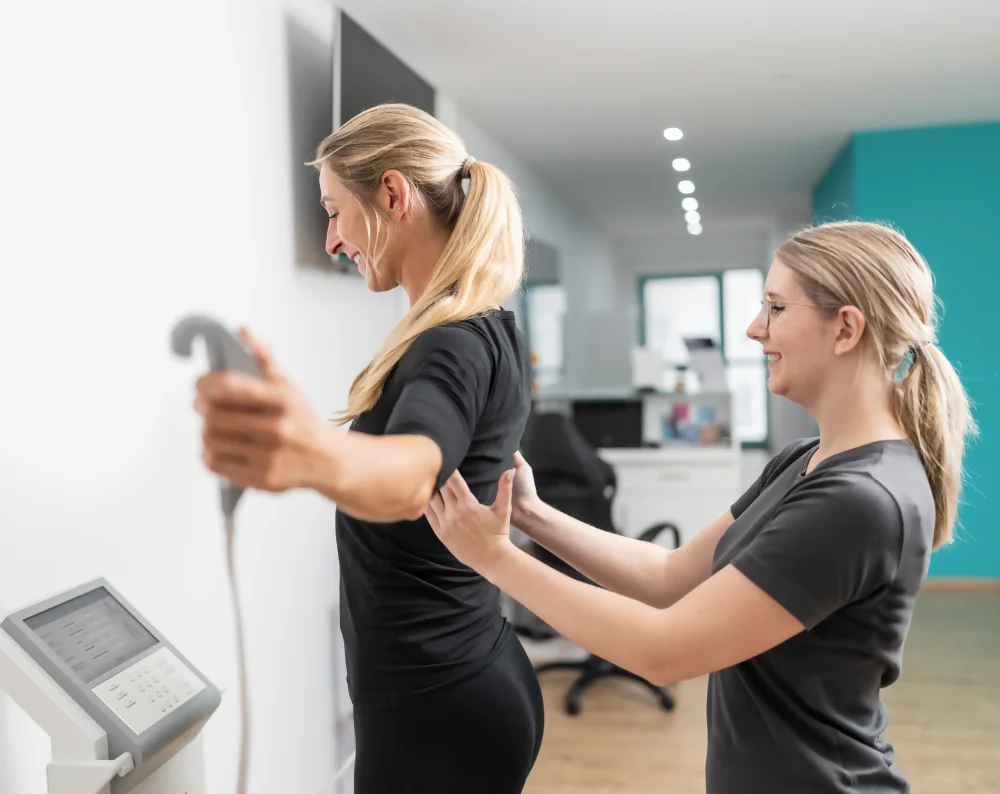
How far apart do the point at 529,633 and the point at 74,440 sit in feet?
10.9

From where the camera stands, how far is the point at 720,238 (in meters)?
10.4

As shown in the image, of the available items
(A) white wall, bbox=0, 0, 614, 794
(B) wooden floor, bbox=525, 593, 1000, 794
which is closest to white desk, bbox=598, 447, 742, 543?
(B) wooden floor, bbox=525, 593, 1000, 794

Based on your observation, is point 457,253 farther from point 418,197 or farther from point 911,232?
point 911,232

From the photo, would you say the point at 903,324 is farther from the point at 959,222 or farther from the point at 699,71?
the point at 959,222

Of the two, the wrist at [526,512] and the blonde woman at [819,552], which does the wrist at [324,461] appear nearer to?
the blonde woman at [819,552]

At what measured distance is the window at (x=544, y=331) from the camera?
19.2 ft

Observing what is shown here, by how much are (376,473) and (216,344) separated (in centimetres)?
16

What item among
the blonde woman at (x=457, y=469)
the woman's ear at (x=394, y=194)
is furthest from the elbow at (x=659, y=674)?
Result: the woman's ear at (x=394, y=194)

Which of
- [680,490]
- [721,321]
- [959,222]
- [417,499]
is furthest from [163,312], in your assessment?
[721,321]

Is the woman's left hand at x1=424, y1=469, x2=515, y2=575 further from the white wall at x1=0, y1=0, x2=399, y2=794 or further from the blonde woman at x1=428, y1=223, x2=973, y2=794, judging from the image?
the white wall at x1=0, y1=0, x2=399, y2=794

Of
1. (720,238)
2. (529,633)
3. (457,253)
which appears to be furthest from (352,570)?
(720,238)

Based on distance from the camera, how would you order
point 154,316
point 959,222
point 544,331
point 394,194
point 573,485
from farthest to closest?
point 544,331
point 959,222
point 573,485
point 154,316
point 394,194

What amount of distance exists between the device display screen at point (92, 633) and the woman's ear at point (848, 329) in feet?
3.25

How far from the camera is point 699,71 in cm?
405
